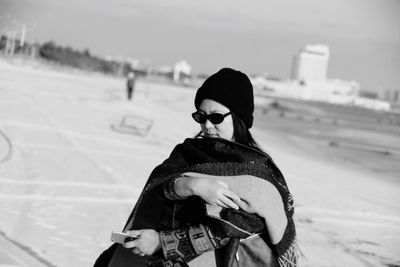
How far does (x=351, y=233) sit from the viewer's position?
23.4ft

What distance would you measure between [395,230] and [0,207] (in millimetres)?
4638

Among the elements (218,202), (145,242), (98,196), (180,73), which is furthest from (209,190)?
(180,73)

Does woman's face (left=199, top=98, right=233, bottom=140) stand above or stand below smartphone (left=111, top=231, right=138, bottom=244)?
above

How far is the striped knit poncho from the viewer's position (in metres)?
1.88

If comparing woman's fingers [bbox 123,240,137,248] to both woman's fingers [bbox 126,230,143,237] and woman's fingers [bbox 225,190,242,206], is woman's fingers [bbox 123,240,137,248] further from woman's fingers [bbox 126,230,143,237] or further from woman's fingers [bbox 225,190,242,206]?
woman's fingers [bbox 225,190,242,206]

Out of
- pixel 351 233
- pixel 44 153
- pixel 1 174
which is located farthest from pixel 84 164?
pixel 351 233

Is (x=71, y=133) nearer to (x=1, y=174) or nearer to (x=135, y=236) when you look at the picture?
(x=1, y=174)

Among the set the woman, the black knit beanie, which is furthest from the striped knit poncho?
the black knit beanie

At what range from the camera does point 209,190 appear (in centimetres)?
186

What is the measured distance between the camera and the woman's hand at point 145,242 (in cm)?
195

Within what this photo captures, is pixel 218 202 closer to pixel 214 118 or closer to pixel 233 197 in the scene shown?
pixel 233 197

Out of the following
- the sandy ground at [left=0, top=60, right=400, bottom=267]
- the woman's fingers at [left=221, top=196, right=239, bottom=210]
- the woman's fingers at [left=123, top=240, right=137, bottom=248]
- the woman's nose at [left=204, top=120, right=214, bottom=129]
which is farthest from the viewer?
the sandy ground at [left=0, top=60, right=400, bottom=267]

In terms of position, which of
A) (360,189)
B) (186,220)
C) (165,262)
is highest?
(186,220)

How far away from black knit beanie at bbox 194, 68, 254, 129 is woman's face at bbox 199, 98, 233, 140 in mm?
17
